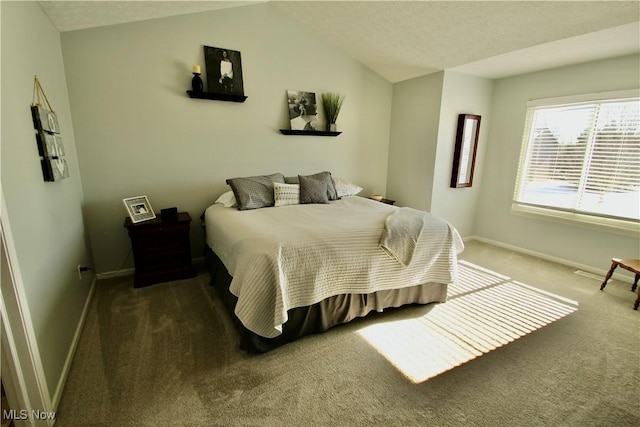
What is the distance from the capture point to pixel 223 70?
3.22 m

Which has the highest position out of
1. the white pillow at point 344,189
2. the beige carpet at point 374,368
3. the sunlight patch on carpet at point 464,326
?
the white pillow at point 344,189

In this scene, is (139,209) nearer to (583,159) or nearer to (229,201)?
(229,201)

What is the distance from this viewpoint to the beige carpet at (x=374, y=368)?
1.49 meters

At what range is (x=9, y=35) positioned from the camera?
5.01 ft

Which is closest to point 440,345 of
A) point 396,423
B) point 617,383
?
point 396,423

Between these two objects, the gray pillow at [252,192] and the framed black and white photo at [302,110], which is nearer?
the gray pillow at [252,192]

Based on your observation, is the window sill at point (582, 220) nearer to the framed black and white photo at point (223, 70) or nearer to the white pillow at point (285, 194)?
the white pillow at point (285, 194)

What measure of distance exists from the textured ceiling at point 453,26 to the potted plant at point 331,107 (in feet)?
2.12

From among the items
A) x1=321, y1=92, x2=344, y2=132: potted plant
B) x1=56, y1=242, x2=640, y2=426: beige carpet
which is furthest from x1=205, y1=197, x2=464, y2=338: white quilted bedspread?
x1=321, y1=92, x2=344, y2=132: potted plant

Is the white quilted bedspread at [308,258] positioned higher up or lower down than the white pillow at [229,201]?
lower down

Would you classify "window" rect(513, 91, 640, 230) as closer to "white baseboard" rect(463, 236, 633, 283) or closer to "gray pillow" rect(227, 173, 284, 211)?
"white baseboard" rect(463, 236, 633, 283)

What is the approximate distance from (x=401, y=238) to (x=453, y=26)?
219cm

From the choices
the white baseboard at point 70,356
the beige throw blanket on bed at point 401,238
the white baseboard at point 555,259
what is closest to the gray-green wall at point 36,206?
the white baseboard at point 70,356

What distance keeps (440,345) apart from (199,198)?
9.21 ft
